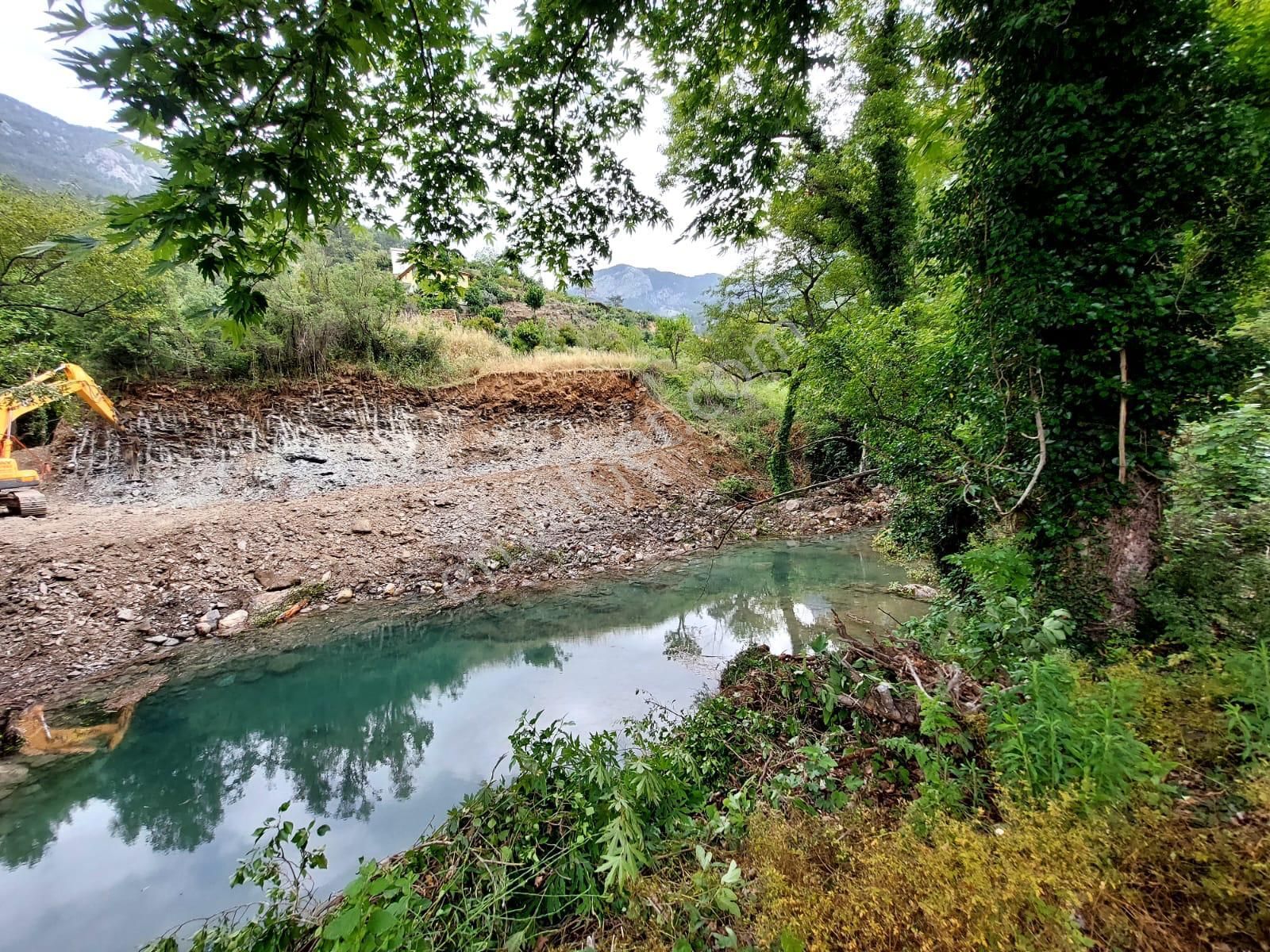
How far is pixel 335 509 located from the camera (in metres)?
9.88

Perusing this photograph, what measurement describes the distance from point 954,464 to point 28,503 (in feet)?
43.8

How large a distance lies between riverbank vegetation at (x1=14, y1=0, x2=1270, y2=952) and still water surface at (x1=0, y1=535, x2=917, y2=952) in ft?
2.02

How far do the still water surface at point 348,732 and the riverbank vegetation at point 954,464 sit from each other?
2.02 feet

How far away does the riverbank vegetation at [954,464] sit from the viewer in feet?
4.40

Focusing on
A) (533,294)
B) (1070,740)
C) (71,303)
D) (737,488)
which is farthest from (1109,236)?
(71,303)

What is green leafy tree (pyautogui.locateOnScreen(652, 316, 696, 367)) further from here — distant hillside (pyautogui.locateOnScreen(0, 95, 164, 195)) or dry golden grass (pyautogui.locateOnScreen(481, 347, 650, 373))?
distant hillside (pyautogui.locateOnScreen(0, 95, 164, 195))

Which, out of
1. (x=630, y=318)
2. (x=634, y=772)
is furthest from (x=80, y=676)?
(x=630, y=318)

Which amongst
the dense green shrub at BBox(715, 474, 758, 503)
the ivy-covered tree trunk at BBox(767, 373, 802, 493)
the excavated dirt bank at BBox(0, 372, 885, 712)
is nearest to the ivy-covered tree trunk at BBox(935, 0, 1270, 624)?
the excavated dirt bank at BBox(0, 372, 885, 712)

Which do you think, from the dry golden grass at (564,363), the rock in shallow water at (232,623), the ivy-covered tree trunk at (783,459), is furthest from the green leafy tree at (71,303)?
the ivy-covered tree trunk at (783,459)

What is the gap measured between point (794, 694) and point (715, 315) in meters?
12.1

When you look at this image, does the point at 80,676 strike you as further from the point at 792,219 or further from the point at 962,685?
the point at 792,219

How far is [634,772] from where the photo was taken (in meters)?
2.83

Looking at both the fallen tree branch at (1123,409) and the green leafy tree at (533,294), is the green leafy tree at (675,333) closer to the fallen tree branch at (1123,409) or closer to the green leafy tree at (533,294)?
the green leafy tree at (533,294)

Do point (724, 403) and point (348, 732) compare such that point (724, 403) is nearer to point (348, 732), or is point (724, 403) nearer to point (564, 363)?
point (564, 363)
